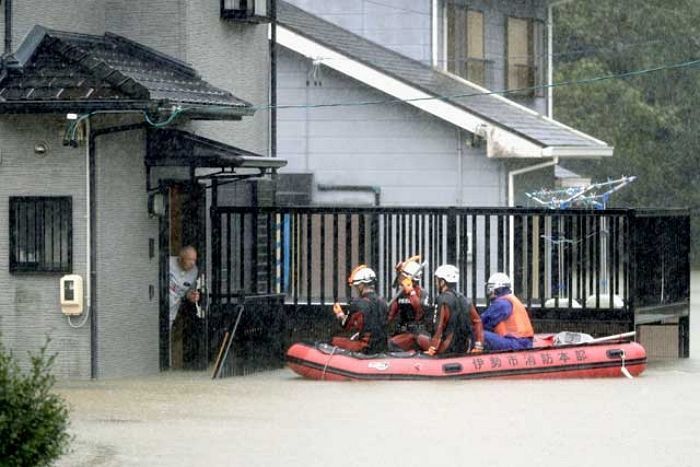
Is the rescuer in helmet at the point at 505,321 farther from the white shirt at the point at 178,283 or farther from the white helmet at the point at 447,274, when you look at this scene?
the white shirt at the point at 178,283

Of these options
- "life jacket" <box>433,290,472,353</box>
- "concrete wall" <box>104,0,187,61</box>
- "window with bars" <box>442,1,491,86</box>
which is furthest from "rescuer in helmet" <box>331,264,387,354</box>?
"window with bars" <box>442,1,491,86</box>

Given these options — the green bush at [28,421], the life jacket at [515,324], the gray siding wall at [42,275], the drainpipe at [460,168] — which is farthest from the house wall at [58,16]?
the drainpipe at [460,168]

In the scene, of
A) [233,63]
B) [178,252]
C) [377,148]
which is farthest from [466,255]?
[377,148]

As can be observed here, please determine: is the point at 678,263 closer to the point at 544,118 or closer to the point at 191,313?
the point at 191,313

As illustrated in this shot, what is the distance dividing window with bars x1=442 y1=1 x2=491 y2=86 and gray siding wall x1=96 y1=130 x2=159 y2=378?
1493 centimetres

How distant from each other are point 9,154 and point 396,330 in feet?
18.2

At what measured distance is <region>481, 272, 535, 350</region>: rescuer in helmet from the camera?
74.8ft

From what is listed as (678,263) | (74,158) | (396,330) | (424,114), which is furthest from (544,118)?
(74,158)

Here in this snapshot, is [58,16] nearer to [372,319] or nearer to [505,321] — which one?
[372,319]

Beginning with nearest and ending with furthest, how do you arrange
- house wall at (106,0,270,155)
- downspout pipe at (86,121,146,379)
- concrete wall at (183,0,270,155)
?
downspout pipe at (86,121,146,379), house wall at (106,0,270,155), concrete wall at (183,0,270,155)

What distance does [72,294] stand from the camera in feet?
72.2

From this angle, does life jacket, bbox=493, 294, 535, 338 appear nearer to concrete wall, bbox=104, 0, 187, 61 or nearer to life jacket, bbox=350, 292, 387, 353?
life jacket, bbox=350, 292, 387, 353

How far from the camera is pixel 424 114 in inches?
1335

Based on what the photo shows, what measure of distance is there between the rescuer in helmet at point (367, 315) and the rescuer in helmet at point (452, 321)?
0.68 metres
